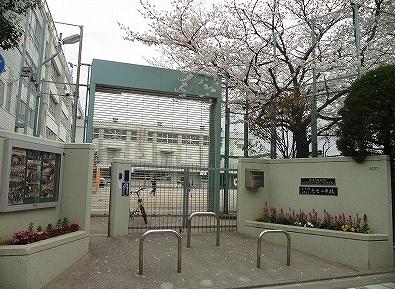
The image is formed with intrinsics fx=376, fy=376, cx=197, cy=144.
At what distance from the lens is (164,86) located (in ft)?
46.5

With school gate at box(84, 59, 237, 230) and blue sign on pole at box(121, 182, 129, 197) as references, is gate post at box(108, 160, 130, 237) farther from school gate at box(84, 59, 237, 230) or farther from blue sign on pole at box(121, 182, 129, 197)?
school gate at box(84, 59, 237, 230)

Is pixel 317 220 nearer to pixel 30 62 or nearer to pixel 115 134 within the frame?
pixel 115 134

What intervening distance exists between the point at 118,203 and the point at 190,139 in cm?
593

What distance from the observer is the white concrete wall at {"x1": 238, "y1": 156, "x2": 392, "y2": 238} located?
866cm

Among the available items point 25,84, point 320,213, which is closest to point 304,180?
point 320,213

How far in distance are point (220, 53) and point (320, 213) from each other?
6.85 metres

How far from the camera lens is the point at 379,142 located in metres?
8.93

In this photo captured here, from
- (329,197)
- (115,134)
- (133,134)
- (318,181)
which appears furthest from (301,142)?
(115,134)

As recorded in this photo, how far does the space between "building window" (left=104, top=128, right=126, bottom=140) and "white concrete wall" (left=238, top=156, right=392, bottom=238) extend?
15.6ft

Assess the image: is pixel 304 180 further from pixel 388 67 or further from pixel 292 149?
pixel 388 67

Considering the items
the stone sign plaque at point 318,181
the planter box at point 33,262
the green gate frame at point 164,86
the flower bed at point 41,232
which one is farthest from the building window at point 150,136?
the planter box at point 33,262

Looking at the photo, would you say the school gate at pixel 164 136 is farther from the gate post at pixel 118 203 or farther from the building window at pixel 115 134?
the gate post at pixel 118 203

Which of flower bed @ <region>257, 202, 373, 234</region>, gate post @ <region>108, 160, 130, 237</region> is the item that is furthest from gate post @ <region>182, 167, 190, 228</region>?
flower bed @ <region>257, 202, 373, 234</region>

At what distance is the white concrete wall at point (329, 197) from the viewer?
866cm
